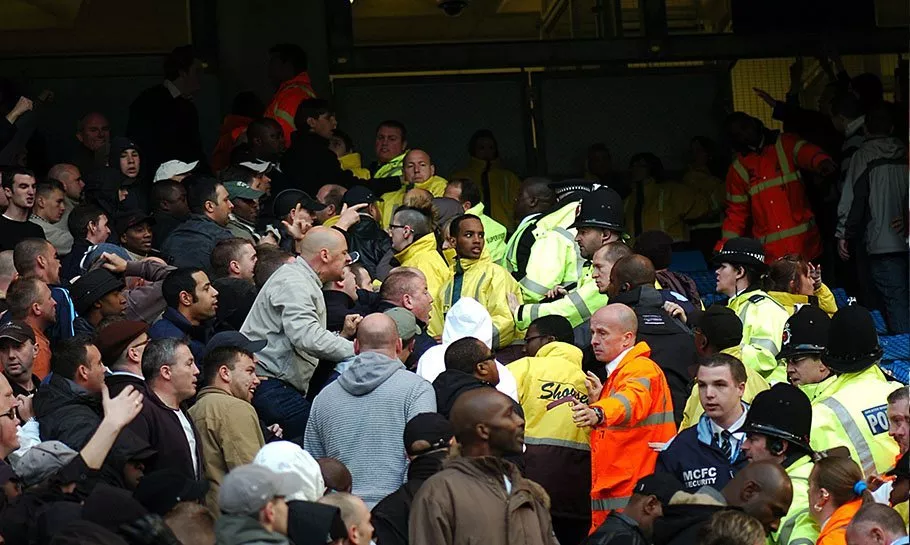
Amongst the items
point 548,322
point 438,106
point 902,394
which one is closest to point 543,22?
point 438,106

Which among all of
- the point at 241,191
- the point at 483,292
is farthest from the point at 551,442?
the point at 241,191

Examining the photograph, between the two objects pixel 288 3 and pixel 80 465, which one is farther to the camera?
pixel 288 3

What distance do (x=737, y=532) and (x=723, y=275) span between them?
481 cm

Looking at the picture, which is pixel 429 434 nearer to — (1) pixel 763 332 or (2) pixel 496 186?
(1) pixel 763 332

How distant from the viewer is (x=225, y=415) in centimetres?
937

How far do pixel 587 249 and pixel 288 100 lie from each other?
523 centimetres

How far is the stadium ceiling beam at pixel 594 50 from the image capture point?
18.2 m

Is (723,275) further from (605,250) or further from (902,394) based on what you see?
(902,394)

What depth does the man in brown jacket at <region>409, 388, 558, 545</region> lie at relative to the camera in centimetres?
766

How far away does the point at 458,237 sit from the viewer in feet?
40.8

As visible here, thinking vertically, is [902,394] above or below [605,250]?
below

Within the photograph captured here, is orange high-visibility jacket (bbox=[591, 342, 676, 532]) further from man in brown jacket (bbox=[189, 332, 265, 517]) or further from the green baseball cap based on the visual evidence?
the green baseball cap

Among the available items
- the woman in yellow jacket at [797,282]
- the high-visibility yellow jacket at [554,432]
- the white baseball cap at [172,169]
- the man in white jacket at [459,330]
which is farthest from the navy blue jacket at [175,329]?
the woman in yellow jacket at [797,282]

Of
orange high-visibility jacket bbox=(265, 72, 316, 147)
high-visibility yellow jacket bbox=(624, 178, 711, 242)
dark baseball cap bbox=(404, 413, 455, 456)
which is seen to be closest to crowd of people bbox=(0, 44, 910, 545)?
dark baseball cap bbox=(404, 413, 455, 456)
